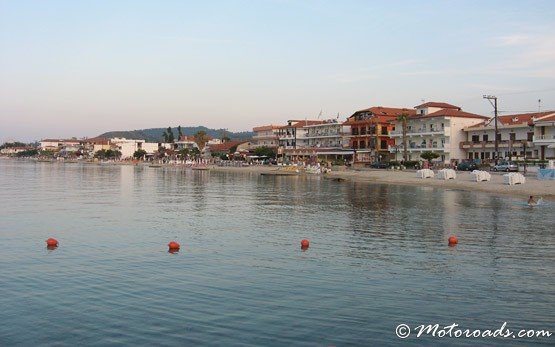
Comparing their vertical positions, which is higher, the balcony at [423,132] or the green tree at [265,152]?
the balcony at [423,132]

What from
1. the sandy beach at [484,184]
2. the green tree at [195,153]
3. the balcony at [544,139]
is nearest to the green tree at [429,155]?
the balcony at [544,139]

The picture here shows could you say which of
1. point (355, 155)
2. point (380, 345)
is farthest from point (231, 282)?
point (355, 155)

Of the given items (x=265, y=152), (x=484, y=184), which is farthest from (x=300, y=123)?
(x=484, y=184)

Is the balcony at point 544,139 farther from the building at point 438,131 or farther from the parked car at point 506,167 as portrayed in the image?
the building at point 438,131

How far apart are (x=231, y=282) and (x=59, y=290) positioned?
464 cm

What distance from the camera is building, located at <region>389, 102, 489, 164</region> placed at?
9250cm

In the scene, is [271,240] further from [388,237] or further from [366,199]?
[366,199]

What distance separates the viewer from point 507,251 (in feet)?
67.1

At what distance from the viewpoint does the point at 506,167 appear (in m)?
71.6

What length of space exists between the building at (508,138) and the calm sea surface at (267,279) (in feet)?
173

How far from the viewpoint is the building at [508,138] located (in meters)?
78.9

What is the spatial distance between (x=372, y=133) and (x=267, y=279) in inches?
3726

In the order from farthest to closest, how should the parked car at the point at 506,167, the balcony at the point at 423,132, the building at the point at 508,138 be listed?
1. the balcony at the point at 423,132
2. the building at the point at 508,138
3. the parked car at the point at 506,167

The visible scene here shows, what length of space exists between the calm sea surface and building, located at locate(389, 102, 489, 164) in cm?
6322
